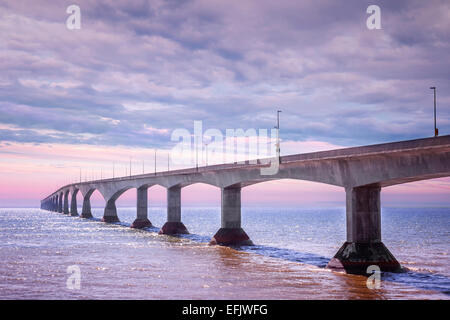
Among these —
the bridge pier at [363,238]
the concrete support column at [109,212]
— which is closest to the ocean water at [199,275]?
the bridge pier at [363,238]

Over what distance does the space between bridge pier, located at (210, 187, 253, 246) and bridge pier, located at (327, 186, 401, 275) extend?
1875cm

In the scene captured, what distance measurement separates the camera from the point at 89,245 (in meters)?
52.2

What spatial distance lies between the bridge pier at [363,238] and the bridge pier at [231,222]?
61.5ft

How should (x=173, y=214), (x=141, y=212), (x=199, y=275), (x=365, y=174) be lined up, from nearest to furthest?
(x=199, y=275)
(x=365, y=174)
(x=173, y=214)
(x=141, y=212)

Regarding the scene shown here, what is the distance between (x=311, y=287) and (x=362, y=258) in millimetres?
7006

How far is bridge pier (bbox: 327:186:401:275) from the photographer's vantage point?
32.8 m

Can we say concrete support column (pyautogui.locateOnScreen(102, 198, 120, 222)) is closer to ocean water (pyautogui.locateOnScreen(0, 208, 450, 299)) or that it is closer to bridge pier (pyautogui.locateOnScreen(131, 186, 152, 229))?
bridge pier (pyautogui.locateOnScreen(131, 186, 152, 229))

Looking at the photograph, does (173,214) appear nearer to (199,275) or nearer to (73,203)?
(199,275)

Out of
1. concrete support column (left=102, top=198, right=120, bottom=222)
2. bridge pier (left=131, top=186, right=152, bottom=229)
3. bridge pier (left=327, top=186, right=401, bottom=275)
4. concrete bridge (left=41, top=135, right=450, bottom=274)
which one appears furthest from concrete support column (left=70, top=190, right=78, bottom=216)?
bridge pier (left=327, top=186, right=401, bottom=275)

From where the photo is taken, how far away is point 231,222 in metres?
52.8

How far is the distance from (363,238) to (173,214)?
39.1 m

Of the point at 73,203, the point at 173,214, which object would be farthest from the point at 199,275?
the point at 73,203

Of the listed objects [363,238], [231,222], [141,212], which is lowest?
[363,238]
